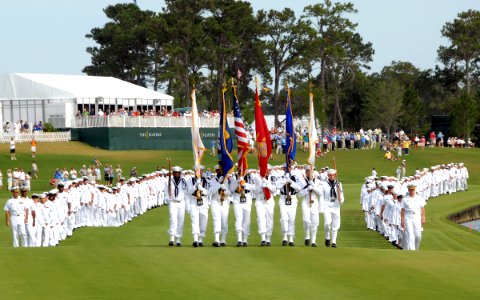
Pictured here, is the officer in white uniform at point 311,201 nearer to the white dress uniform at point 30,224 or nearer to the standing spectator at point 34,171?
the white dress uniform at point 30,224

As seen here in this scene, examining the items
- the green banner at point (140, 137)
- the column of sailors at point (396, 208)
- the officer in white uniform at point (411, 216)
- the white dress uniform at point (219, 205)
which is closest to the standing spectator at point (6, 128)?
the green banner at point (140, 137)

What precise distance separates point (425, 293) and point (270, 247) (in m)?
7.84

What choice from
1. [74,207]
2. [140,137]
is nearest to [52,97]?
[140,137]

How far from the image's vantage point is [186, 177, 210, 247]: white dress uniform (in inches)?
1041

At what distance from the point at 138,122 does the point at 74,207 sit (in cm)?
4389

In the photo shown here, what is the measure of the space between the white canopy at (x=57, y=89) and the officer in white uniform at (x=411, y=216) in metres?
57.2

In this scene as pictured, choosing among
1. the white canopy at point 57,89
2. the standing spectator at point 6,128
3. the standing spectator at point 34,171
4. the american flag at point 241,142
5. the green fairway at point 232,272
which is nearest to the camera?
the green fairway at point 232,272

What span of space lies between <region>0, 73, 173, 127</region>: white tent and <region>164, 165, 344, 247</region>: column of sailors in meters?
56.5

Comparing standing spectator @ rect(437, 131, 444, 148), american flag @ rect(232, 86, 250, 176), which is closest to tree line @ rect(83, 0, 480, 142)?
standing spectator @ rect(437, 131, 444, 148)

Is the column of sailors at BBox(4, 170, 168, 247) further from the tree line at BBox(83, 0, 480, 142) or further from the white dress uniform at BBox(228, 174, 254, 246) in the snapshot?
the tree line at BBox(83, 0, 480, 142)

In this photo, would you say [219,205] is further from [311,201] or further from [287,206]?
[311,201]

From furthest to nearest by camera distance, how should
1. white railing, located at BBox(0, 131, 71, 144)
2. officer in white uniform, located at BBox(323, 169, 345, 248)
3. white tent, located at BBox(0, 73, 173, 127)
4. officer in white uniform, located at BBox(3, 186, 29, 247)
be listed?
white tent, located at BBox(0, 73, 173, 127), white railing, located at BBox(0, 131, 71, 144), officer in white uniform, located at BBox(3, 186, 29, 247), officer in white uniform, located at BBox(323, 169, 345, 248)

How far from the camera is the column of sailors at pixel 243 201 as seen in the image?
87.2 feet

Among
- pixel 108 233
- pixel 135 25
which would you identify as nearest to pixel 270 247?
pixel 108 233
